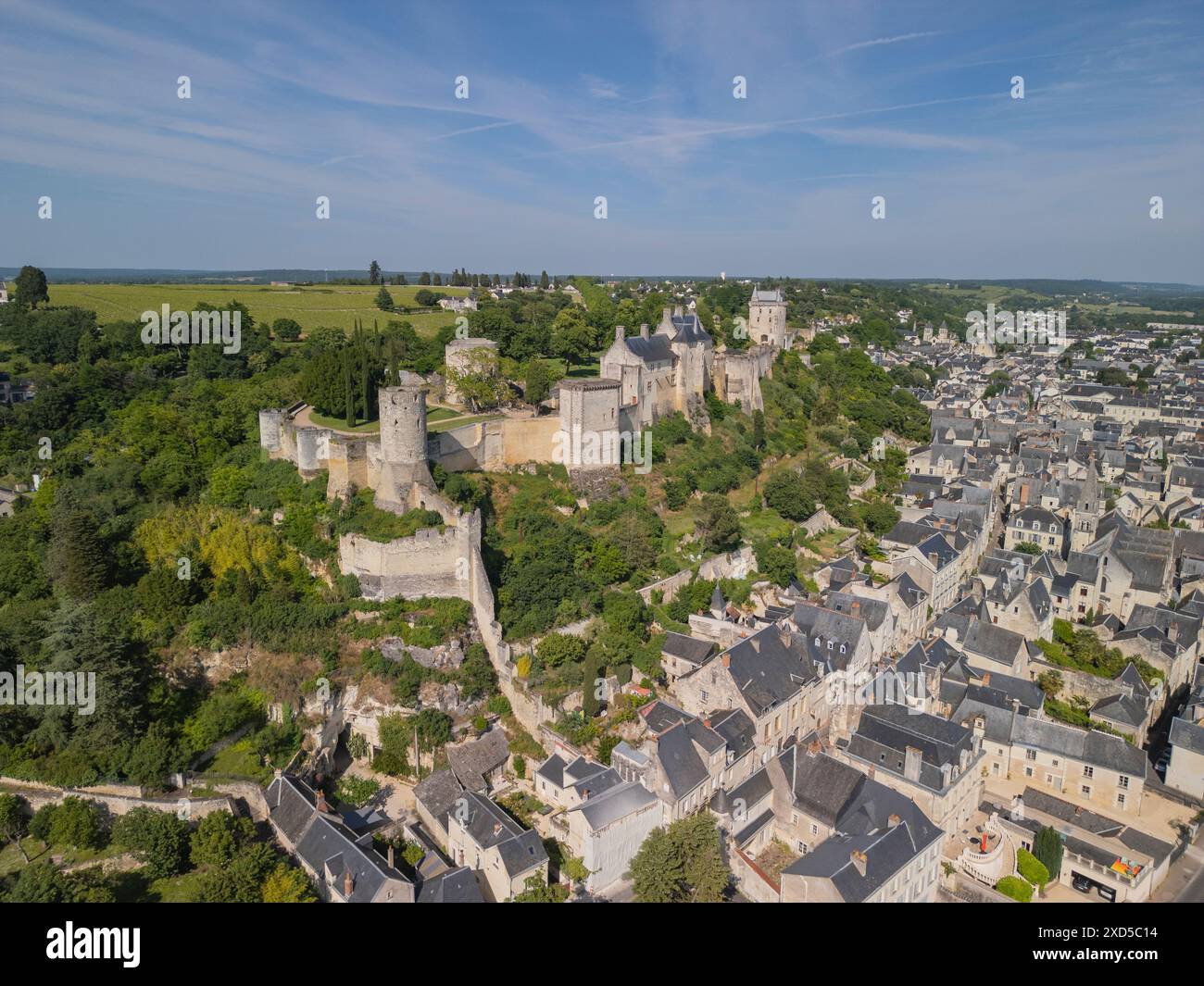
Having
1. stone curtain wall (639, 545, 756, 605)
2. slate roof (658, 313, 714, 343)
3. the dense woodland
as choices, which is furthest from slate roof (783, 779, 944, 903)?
slate roof (658, 313, 714, 343)

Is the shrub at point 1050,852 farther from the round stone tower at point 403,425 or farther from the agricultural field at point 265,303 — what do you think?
the agricultural field at point 265,303

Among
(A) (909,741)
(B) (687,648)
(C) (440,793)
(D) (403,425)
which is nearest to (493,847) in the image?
(C) (440,793)

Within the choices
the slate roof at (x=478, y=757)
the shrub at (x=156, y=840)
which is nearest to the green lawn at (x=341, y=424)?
the slate roof at (x=478, y=757)

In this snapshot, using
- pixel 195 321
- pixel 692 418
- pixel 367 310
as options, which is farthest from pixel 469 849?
pixel 367 310

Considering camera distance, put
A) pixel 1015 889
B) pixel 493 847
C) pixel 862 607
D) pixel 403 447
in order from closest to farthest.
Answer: pixel 493 847 → pixel 1015 889 → pixel 403 447 → pixel 862 607

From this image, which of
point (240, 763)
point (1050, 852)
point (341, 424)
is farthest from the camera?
point (341, 424)

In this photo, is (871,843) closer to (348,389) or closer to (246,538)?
(246,538)
